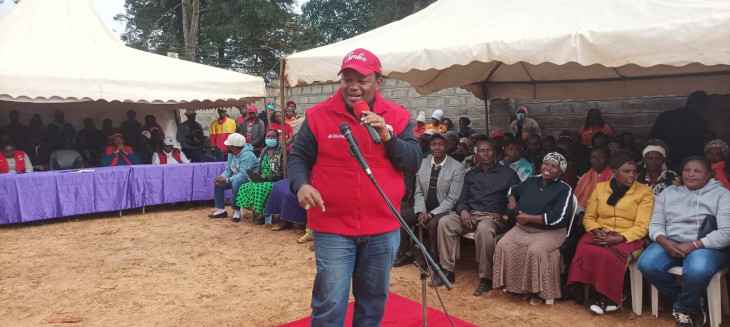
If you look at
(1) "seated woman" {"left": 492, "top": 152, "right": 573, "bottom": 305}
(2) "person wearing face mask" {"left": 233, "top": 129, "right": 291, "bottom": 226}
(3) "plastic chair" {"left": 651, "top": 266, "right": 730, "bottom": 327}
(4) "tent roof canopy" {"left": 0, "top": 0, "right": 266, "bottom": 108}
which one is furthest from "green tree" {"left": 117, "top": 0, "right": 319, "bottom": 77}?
(3) "plastic chair" {"left": 651, "top": 266, "right": 730, "bottom": 327}

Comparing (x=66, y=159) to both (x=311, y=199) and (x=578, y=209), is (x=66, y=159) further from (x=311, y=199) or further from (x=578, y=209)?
(x=311, y=199)

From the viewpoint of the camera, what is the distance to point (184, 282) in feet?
15.8

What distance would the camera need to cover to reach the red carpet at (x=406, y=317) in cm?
358

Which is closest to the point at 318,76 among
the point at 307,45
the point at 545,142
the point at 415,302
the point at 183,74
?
the point at 415,302

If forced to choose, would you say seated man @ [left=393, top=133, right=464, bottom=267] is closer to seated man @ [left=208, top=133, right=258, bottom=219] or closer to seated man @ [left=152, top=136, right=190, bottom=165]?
seated man @ [left=208, top=133, right=258, bottom=219]

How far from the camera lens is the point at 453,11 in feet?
17.0

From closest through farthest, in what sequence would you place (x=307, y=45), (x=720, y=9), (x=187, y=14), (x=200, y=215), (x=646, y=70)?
(x=720, y=9) → (x=646, y=70) → (x=200, y=215) → (x=187, y=14) → (x=307, y=45)

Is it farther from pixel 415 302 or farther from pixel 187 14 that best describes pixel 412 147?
pixel 187 14

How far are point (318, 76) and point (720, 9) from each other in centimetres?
344

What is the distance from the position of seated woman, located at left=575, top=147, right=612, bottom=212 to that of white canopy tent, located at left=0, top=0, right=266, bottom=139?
6.24 meters

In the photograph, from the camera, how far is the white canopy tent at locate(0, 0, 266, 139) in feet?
25.6

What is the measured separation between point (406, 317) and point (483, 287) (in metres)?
1.03

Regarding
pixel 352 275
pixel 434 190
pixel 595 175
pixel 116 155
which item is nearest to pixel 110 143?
pixel 116 155

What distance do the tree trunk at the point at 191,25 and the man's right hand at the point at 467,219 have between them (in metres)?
16.4
